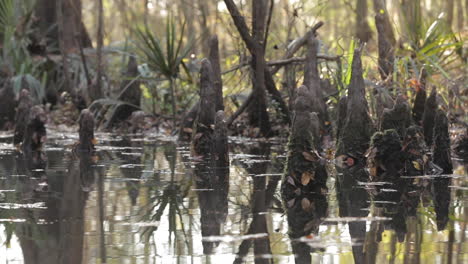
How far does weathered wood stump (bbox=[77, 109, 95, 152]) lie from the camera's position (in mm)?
8945

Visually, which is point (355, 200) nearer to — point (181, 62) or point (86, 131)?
point (86, 131)

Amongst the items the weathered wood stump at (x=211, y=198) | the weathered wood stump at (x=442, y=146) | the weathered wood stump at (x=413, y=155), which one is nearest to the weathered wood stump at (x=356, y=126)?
the weathered wood stump at (x=442, y=146)

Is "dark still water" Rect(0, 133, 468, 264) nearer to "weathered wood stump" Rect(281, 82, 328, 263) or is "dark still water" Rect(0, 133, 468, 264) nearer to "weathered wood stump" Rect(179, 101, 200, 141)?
"weathered wood stump" Rect(281, 82, 328, 263)

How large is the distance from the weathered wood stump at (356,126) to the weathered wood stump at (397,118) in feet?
1.95

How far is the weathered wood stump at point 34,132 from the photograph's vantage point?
30.1ft

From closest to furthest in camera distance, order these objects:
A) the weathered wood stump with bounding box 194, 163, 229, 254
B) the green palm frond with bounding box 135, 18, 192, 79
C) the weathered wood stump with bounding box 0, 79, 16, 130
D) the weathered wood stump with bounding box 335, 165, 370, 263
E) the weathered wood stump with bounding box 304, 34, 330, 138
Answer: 1. the weathered wood stump with bounding box 335, 165, 370, 263
2. the weathered wood stump with bounding box 194, 163, 229, 254
3. the weathered wood stump with bounding box 304, 34, 330, 138
4. the green palm frond with bounding box 135, 18, 192, 79
5. the weathered wood stump with bounding box 0, 79, 16, 130

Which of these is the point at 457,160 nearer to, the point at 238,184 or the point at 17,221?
the point at 238,184

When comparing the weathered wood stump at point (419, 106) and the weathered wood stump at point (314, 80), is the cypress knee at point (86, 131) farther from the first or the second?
the weathered wood stump at point (419, 106)

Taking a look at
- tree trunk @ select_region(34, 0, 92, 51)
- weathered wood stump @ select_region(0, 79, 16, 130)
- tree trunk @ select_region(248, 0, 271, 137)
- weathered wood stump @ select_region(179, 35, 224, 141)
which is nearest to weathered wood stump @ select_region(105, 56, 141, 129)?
weathered wood stump @ select_region(0, 79, 16, 130)

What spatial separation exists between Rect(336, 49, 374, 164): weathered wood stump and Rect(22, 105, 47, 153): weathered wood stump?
3504 mm

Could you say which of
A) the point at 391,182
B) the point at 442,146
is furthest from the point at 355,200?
the point at 442,146

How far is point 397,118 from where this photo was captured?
6.94 m

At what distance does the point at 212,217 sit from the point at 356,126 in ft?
9.84

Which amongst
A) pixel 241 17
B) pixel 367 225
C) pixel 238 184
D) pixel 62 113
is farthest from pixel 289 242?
pixel 62 113
